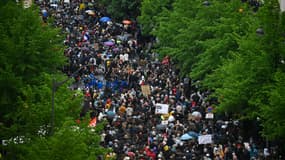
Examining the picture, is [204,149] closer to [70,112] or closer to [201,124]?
[201,124]

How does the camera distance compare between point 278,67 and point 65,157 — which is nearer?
point 65,157

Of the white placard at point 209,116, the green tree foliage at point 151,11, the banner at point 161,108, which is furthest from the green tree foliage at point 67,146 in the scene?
the green tree foliage at point 151,11

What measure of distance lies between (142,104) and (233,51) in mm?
5419

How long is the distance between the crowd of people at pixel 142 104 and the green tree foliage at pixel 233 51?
1103mm

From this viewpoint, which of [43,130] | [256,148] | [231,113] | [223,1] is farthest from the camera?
[223,1]

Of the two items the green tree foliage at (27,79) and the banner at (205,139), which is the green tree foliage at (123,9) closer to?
the green tree foliage at (27,79)

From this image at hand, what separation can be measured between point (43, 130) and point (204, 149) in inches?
357

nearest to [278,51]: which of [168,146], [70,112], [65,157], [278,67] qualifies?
[278,67]

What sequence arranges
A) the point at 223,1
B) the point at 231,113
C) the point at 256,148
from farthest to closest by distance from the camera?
the point at 223,1
the point at 231,113
the point at 256,148

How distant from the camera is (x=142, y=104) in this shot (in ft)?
131

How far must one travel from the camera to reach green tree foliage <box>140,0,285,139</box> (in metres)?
34.5

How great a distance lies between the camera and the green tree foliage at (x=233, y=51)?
113 feet

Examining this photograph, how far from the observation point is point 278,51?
35.1m

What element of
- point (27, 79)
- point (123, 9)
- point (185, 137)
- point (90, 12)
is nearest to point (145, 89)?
point (185, 137)
